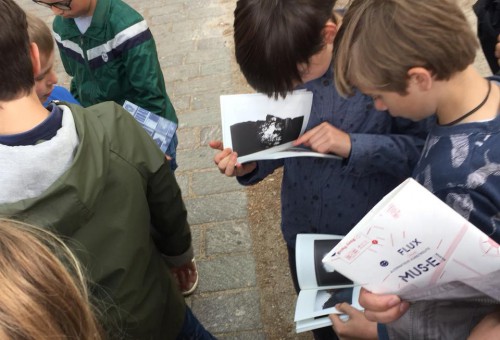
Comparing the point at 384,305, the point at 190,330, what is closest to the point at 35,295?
the point at 384,305

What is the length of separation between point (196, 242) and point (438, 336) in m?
1.89

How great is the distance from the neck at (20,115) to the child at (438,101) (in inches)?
33.3

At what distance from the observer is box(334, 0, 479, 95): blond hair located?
1092 mm

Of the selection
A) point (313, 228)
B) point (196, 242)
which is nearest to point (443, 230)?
point (313, 228)

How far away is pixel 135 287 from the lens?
4.58 feet

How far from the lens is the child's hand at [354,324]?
1.40 metres

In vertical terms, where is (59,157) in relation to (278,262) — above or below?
above

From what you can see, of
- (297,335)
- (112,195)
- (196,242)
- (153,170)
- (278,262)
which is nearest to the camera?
(112,195)

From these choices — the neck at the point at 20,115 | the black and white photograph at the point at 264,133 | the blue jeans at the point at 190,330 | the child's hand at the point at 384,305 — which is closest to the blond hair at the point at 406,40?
the black and white photograph at the point at 264,133

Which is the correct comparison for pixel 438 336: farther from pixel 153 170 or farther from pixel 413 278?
pixel 153 170

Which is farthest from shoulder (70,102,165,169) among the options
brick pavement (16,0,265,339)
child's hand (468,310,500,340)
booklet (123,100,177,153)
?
brick pavement (16,0,265,339)

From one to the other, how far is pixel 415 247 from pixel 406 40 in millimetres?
489

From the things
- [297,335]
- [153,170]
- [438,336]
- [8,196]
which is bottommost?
[297,335]

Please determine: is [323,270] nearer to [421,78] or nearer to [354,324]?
[354,324]
